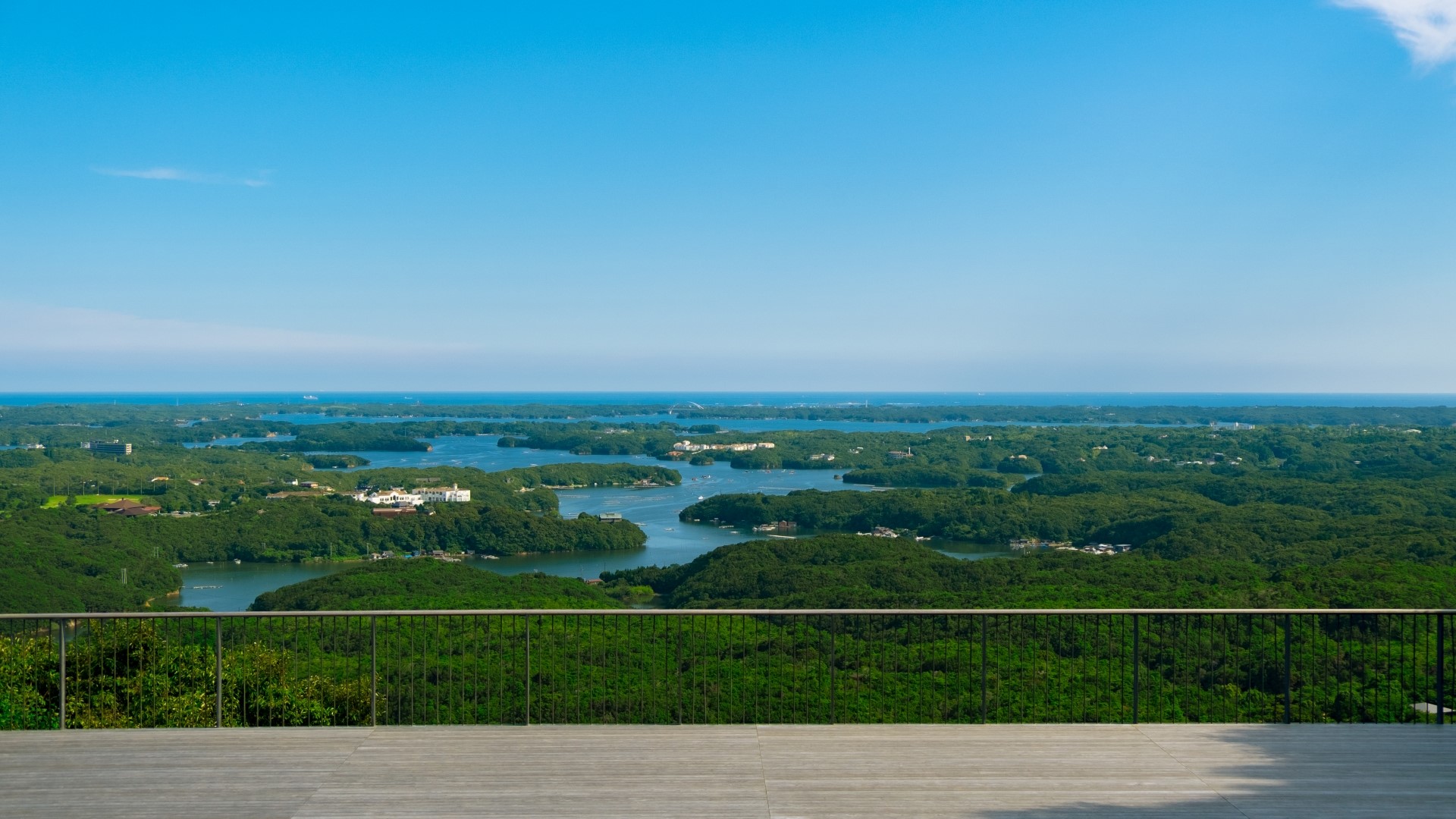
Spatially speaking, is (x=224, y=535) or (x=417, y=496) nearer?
(x=224, y=535)

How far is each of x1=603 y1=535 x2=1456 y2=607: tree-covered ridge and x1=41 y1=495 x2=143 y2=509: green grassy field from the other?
137 ft

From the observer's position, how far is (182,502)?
70750 millimetres

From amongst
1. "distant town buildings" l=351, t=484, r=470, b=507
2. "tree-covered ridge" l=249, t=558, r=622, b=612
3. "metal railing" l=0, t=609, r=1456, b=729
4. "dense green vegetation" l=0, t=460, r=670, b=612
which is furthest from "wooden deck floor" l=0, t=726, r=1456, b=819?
"distant town buildings" l=351, t=484, r=470, b=507

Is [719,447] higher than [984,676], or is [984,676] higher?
[984,676]

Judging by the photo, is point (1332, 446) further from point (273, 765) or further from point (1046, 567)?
point (273, 765)

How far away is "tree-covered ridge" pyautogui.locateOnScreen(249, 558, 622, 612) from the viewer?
31984 mm

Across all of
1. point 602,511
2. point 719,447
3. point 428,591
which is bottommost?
point 602,511

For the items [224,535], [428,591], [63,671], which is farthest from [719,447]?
[63,671]

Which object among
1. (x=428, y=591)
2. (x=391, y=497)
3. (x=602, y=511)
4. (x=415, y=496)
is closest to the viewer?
(x=428, y=591)

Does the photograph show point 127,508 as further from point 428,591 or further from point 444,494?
point 428,591

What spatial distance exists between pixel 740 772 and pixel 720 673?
2928mm

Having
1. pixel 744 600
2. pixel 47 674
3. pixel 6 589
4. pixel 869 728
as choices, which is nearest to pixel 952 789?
pixel 869 728

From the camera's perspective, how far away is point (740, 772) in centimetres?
462

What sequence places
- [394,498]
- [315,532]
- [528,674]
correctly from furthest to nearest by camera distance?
[394,498] < [315,532] < [528,674]
